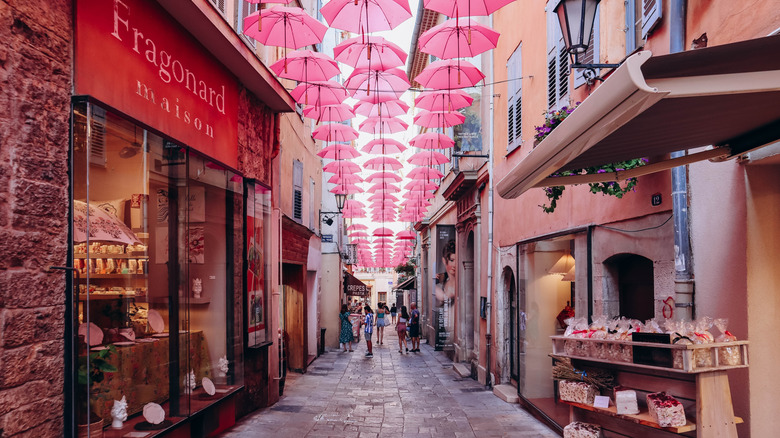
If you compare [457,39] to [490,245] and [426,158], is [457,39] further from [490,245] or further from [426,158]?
[426,158]

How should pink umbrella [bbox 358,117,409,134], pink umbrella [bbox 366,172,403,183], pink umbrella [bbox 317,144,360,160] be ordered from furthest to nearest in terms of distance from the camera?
pink umbrella [bbox 366,172,403,183], pink umbrella [bbox 317,144,360,160], pink umbrella [bbox 358,117,409,134]

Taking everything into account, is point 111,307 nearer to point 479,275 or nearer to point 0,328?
point 0,328

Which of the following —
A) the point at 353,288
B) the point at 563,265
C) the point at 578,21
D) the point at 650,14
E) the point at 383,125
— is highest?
the point at 383,125

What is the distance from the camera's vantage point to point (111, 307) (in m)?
6.00

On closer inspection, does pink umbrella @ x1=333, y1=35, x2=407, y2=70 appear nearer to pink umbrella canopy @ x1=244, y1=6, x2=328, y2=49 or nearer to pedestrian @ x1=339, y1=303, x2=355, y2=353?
pink umbrella canopy @ x1=244, y1=6, x2=328, y2=49

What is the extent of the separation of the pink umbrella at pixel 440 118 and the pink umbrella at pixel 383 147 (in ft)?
12.0

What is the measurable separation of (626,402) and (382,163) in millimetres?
15867

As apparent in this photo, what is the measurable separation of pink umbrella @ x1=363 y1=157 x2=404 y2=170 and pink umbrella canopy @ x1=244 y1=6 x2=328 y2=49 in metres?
10.4

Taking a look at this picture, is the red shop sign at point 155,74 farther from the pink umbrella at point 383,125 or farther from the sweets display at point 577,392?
the pink umbrella at point 383,125

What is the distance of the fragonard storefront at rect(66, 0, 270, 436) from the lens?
5.30m

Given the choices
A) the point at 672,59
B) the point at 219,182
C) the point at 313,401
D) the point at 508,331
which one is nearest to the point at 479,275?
the point at 508,331

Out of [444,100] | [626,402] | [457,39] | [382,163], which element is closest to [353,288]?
[382,163]

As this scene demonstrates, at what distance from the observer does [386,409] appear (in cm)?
1170

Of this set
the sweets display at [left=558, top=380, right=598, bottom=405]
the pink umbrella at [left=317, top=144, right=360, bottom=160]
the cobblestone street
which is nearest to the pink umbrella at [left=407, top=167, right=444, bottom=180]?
the pink umbrella at [left=317, top=144, right=360, bottom=160]
